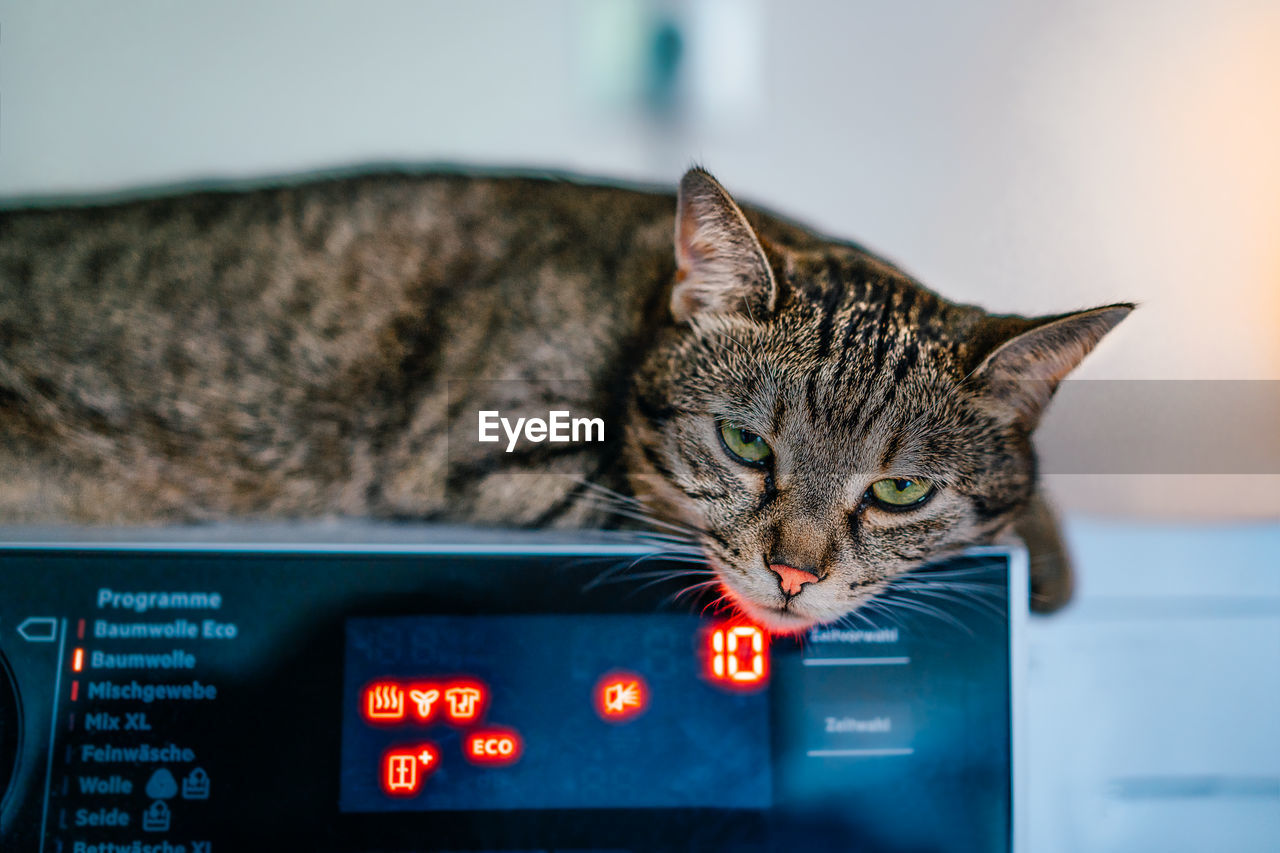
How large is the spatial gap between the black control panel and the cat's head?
0.30 feet

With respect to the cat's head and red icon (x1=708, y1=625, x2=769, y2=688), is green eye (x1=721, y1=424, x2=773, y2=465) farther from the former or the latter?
red icon (x1=708, y1=625, x2=769, y2=688)

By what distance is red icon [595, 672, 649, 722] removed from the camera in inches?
22.5

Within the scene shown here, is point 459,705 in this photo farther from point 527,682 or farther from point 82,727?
point 82,727

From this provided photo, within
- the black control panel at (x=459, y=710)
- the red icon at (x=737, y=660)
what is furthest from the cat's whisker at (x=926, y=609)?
the red icon at (x=737, y=660)

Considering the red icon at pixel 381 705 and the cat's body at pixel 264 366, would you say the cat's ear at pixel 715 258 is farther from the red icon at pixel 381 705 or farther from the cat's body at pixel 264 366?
the red icon at pixel 381 705

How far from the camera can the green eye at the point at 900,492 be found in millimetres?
684

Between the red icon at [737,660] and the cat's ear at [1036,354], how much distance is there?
0.92 feet

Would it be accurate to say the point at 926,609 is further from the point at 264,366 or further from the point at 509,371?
the point at 264,366

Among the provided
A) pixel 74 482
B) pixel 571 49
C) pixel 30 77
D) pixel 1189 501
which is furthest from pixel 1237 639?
pixel 30 77

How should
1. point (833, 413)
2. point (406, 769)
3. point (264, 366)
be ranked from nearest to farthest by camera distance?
point (406, 769) → point (833, 413) → point (264, 366)

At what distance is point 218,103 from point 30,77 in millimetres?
160

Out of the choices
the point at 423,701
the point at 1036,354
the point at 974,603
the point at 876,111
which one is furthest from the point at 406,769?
the point at 876,111

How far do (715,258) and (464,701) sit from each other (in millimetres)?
391

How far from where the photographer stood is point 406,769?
56cm
